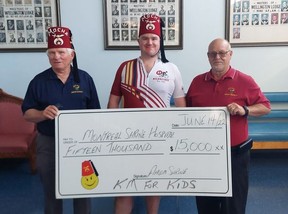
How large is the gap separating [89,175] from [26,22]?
2.42m

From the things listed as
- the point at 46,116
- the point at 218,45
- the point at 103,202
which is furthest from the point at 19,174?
the point at 218,45

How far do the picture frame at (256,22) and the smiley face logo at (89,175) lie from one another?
2427 millimetres

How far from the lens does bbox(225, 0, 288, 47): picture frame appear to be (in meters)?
3.56

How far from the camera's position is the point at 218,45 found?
1.77 meters

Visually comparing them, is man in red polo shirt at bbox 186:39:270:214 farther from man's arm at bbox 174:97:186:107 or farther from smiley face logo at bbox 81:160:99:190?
smiley face logo at bbox 81:160:99:190

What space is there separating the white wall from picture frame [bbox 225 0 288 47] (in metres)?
0.08

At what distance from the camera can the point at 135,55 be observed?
3.72 metres

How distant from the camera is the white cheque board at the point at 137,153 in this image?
1865 millimetres

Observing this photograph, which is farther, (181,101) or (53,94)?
(181,101)

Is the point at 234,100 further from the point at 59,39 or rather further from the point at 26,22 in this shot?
the point at 26,22

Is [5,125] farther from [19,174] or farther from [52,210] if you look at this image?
[52,210]

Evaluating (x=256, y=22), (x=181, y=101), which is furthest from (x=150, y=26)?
(x=256, y=22)

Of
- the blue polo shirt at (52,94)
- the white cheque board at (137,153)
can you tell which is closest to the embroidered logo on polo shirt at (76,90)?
the blue polo shirt at (52,94)

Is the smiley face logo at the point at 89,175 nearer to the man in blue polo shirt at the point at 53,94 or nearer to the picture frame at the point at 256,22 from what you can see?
the man in blue polo shirt at the point at 53,94
